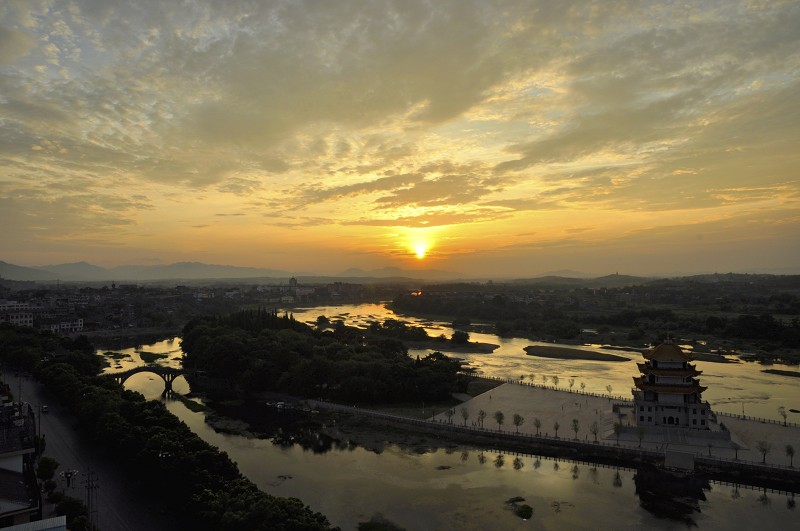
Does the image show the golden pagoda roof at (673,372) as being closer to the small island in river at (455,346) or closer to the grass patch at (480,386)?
the grass patch at (480,386)

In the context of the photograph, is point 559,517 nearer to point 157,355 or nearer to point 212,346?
point 212,346

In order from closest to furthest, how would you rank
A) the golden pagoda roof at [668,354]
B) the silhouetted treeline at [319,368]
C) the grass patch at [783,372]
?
1. the golden pagoda roof at [668,354]
2. the silhouetted treeline at [319,368]
3. the grass patch at [783,372]

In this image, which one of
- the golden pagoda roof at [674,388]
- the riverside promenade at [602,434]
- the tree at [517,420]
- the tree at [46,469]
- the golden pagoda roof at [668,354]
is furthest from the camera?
the tree at [517,420]

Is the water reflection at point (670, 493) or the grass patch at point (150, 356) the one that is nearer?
the water reflection at point (670, 493)

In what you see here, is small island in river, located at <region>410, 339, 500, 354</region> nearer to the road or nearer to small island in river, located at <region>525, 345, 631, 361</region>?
small island in river, located at <region>525, 345, 631, 361</region>

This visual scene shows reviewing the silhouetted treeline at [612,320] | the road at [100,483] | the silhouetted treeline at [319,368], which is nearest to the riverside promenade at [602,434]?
the silhouetted treeline at [319,368]

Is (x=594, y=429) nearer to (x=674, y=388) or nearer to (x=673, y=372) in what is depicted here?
(x=674, y=388)
